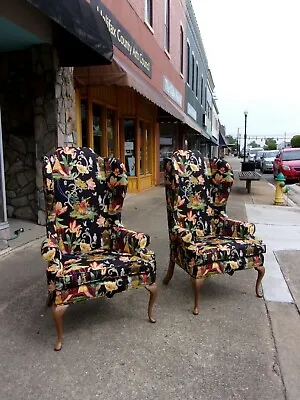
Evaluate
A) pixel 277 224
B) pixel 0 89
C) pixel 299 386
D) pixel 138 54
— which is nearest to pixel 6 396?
pixel 299 386

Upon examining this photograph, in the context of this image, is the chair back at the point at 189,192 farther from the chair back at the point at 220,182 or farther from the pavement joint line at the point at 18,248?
the pavement joint line at the point at 18,248

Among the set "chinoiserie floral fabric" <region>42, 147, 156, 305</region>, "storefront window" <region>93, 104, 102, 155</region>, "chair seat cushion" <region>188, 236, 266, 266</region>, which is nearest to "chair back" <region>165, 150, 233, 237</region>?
"chair seat cushion" <region>188, 236, 266, 266</region>

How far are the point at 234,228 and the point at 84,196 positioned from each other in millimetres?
1647

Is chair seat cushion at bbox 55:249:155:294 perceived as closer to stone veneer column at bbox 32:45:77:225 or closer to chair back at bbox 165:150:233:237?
chair back at bbox 165:150:233:237

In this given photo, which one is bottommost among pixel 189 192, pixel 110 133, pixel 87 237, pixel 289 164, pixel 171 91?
pixel 87 237

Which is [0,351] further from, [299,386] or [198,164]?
[198,164]

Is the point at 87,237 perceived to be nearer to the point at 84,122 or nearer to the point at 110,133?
the point at 84,122

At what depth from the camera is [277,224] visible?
7.33m

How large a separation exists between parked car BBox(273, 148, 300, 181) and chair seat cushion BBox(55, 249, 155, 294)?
14.4 m

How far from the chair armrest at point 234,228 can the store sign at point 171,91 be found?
9584 mm

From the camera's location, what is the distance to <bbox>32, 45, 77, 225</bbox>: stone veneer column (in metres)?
5.82

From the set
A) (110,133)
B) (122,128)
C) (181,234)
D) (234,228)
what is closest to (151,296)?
(181,234)

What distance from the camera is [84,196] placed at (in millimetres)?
3506

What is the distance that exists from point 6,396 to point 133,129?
9.44m
